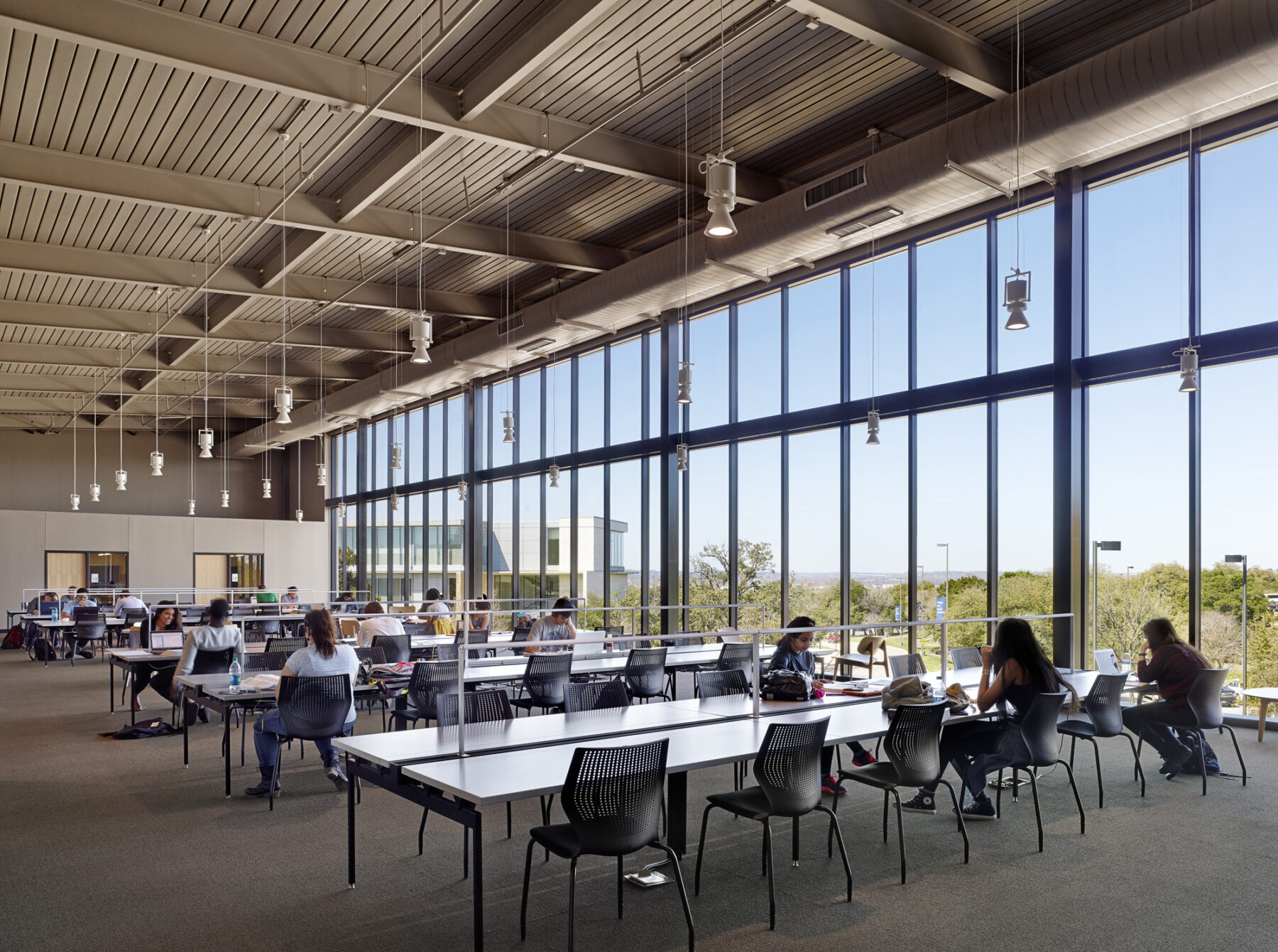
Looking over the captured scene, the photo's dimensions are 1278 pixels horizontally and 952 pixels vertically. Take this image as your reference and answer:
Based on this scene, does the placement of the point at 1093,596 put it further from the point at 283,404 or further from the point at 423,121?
the point at 283,404

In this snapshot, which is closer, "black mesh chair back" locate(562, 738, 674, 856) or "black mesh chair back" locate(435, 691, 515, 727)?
"black mesh chair back" locate(562, 738, 674, 856)

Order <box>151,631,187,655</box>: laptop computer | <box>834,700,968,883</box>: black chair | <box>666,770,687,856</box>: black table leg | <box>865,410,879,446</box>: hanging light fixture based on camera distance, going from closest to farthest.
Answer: <box>666,770,687,856</box>: black table leg
<box>834,700,968,883</box>: black chair
<box>151,631,187,655</box>: laptop computer
<box>865,410,879,446</box>: hanging light fixture

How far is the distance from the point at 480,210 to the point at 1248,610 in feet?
26.7

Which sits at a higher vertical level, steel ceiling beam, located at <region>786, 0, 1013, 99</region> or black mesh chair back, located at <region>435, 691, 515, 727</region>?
steel ceiling beam, located at <region>786, 0, 1013, 99</region>

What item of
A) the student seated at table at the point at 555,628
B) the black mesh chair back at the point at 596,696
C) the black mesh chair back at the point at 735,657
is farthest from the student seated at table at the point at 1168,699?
the student seated at table at the point at 555,628

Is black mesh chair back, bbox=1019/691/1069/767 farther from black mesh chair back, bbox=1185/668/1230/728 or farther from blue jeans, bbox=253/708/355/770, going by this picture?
blue jeans, bbox=253/708/355/770

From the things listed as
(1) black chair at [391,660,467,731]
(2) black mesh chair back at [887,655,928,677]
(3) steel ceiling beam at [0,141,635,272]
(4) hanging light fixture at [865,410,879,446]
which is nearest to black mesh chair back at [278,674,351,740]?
(1) black chair at [391,660,467,731]

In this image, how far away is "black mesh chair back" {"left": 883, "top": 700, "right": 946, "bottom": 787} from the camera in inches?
181

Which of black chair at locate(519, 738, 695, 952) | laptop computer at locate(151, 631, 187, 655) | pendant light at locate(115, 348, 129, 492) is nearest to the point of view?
black chair at locate(519, 738, 695, 952)

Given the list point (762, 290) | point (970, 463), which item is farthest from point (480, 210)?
point (970, 463)

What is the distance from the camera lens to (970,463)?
9484mm

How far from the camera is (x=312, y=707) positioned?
5855mm

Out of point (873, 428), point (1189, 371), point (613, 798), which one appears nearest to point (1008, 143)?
point (1189, 371)

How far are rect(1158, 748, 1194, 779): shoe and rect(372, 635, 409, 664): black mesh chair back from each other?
6284 millimetres
